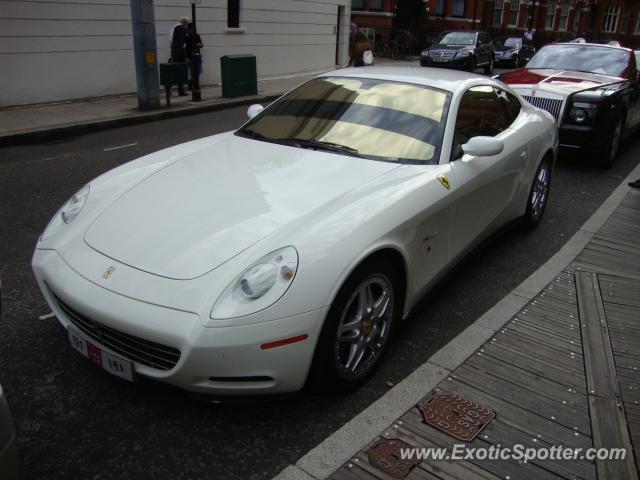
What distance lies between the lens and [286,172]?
342 centimetres

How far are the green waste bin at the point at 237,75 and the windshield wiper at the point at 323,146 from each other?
1096 cm

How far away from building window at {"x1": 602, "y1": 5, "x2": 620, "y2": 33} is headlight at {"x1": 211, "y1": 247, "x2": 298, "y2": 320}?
202 feet

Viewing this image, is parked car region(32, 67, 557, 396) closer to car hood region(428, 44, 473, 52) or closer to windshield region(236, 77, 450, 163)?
windshield region(236, 77, 450, 163)

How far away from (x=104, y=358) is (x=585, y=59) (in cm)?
922

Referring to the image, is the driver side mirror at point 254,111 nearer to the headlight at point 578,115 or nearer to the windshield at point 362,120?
the windshield at point 362,120

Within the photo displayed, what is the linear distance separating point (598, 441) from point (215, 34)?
1582 centimetres

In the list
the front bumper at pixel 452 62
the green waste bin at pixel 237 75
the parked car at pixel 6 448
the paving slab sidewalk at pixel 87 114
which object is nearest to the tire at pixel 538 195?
the parked car at pixel 6 448

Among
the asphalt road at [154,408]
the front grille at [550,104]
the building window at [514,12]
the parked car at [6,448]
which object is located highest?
the building window at [514,12]

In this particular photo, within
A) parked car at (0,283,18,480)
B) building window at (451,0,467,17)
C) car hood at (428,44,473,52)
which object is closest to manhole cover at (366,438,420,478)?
parked car at (0,283,18,480)

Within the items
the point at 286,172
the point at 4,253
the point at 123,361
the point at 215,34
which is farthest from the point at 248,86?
the point at 123,361

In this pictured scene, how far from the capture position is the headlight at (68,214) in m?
3.20

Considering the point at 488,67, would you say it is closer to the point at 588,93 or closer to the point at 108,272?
the point at 588,93

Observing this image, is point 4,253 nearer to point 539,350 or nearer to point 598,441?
point 539,350

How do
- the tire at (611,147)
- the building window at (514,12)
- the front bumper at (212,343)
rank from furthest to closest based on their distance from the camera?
the building window at (514,12) < the tire at (611,147) < the front bumper at (212,343)
